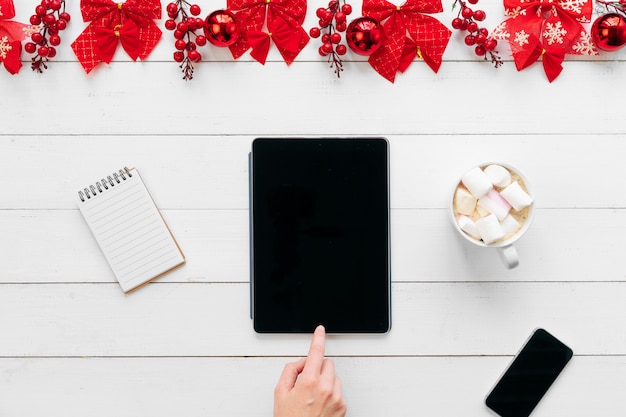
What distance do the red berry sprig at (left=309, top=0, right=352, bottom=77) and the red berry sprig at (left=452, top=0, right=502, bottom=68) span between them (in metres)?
0.16

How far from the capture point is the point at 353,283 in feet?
2.41

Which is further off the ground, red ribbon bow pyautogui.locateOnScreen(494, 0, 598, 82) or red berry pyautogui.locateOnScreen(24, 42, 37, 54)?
red ribbon bow pyautogui.locateOnScreen(494, 0, 598, 82)

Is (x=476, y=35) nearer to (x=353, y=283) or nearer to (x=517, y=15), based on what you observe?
(x=517, y=15)

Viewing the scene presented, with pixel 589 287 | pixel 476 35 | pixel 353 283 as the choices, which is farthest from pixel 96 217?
pixel 589 287

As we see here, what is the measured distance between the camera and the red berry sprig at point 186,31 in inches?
28.7

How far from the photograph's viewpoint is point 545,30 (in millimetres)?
736

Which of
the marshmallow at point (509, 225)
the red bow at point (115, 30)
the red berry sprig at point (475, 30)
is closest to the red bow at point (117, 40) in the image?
the red bow at point (115, 30)

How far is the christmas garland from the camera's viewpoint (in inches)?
28.7

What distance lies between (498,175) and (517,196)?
4 centimetres

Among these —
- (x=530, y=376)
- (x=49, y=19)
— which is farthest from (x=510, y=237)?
(x=49, y=19)

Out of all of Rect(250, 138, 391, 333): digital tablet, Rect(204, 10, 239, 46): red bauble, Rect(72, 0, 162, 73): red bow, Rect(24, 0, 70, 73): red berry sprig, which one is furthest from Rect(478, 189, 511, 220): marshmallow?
Rect(24, 0, 70, 73): red berry sprig

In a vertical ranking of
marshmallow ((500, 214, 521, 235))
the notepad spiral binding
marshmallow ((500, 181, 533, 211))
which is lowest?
the notepad spiral binding

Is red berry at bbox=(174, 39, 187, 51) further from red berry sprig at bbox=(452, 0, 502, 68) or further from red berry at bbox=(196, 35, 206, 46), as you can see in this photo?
red berry sprig at bbox=(452, 0, 502, 68)

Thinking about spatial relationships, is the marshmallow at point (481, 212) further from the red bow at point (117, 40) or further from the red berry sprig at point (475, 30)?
the red bow at point (117, 40)
